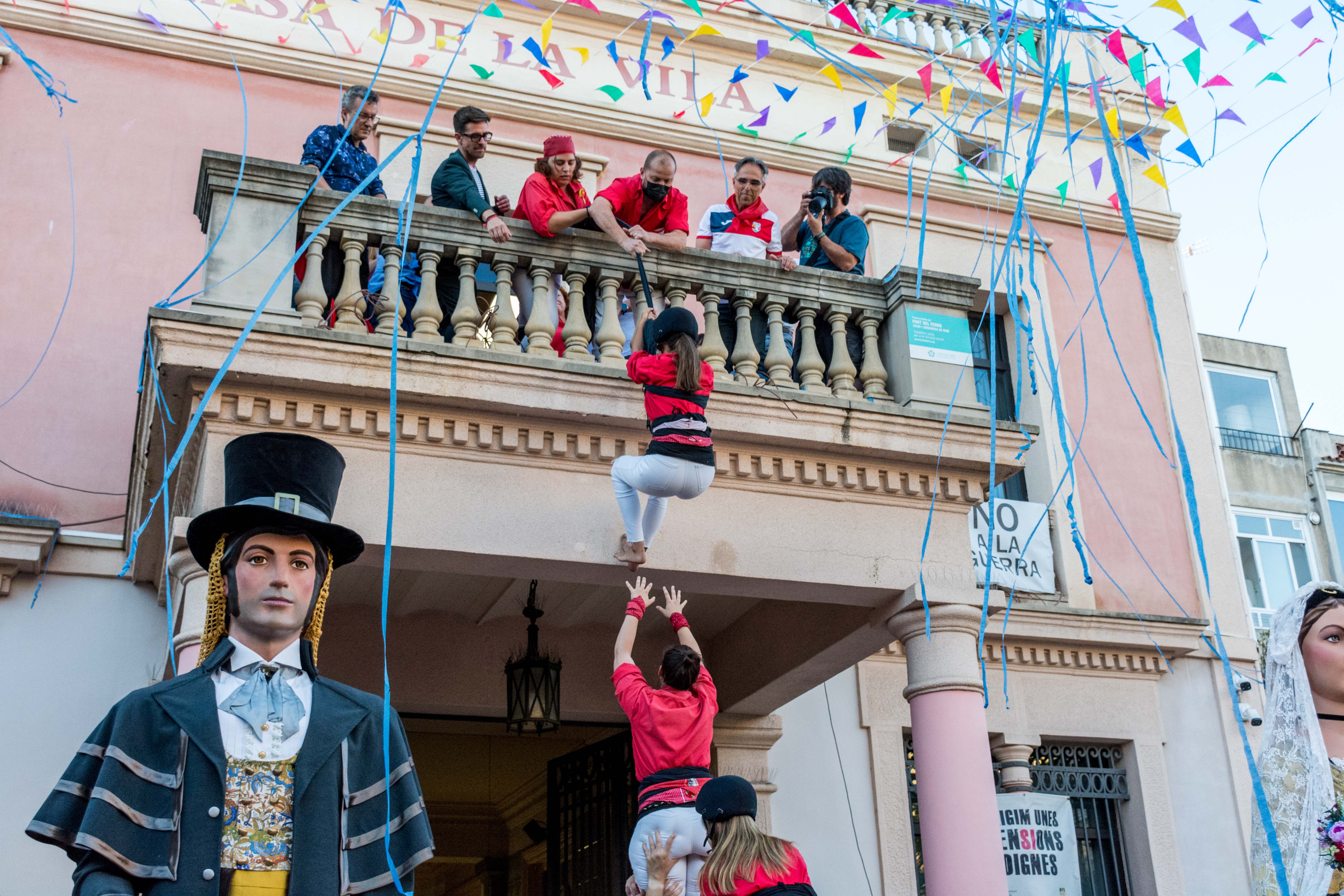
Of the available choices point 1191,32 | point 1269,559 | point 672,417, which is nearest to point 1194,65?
point 1191,32

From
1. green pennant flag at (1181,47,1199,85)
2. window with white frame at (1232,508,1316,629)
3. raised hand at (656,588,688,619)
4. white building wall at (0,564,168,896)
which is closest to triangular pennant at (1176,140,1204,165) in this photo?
green pennant flag at (1181,47,1199,85)

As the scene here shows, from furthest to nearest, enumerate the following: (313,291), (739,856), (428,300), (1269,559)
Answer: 1. (1269,559)
2. (428,300)
3. (313,291)
4. (739,856)

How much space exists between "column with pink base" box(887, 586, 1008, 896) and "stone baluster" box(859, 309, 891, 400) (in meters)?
1.19

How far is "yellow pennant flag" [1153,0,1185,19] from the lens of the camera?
632 centimetres

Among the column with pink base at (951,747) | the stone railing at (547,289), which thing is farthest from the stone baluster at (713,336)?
the column with pink base at (951,747)

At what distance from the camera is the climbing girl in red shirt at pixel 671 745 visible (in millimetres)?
5883

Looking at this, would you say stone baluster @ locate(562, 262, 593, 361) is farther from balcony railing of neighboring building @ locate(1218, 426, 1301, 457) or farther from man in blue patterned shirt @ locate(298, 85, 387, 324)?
balcony railing of neighboring building @ locate(1218, 426, 1301, 457)

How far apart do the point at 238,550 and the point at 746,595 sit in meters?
3.96

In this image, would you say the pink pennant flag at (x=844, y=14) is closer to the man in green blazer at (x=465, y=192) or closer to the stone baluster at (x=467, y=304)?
the man in green blazer at (x=465, y=192)

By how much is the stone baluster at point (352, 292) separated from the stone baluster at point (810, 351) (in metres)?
2.50

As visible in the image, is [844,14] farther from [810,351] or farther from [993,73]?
[810,351]

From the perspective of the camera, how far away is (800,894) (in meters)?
4.66

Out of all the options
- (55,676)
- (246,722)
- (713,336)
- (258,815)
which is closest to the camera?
(258,815)

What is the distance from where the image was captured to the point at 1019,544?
35.5 feet
